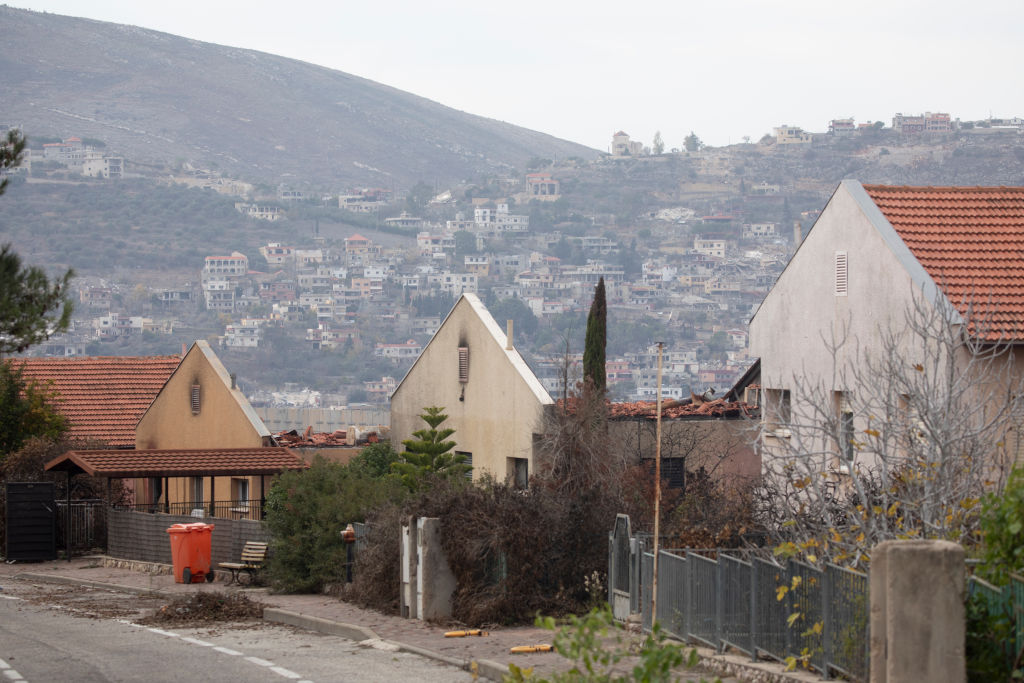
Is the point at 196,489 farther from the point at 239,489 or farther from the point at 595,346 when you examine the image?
the point at 595,346

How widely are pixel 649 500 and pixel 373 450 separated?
1127 cm

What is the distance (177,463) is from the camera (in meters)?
30.0

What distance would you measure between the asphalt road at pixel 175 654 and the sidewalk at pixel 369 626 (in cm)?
28

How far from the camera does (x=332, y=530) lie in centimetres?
2314

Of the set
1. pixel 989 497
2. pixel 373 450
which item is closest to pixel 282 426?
pixel 373 450

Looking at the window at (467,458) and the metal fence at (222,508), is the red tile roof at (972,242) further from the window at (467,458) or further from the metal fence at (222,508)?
the metal fence at (222,508)

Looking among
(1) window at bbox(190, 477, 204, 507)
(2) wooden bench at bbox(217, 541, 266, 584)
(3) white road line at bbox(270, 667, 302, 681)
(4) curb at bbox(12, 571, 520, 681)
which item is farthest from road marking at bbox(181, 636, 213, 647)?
(1) window at bbox(190, 477, 204, 507)

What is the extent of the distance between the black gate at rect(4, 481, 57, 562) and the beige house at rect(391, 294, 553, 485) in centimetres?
857

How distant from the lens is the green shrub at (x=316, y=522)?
Answer: 76.1 feet

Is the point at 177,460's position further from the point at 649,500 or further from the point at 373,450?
the point at 649,500

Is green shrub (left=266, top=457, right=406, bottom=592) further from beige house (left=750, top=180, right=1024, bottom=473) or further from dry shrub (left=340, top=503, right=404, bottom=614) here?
beige house (left=750, top=180, right=1024, bottom=473)

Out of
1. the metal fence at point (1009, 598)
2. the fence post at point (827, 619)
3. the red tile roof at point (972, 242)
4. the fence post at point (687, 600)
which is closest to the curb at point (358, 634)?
the fence post at point (687, 600)

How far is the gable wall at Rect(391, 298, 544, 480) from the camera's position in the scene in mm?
29609

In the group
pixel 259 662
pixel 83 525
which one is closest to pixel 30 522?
pixel 83 525
